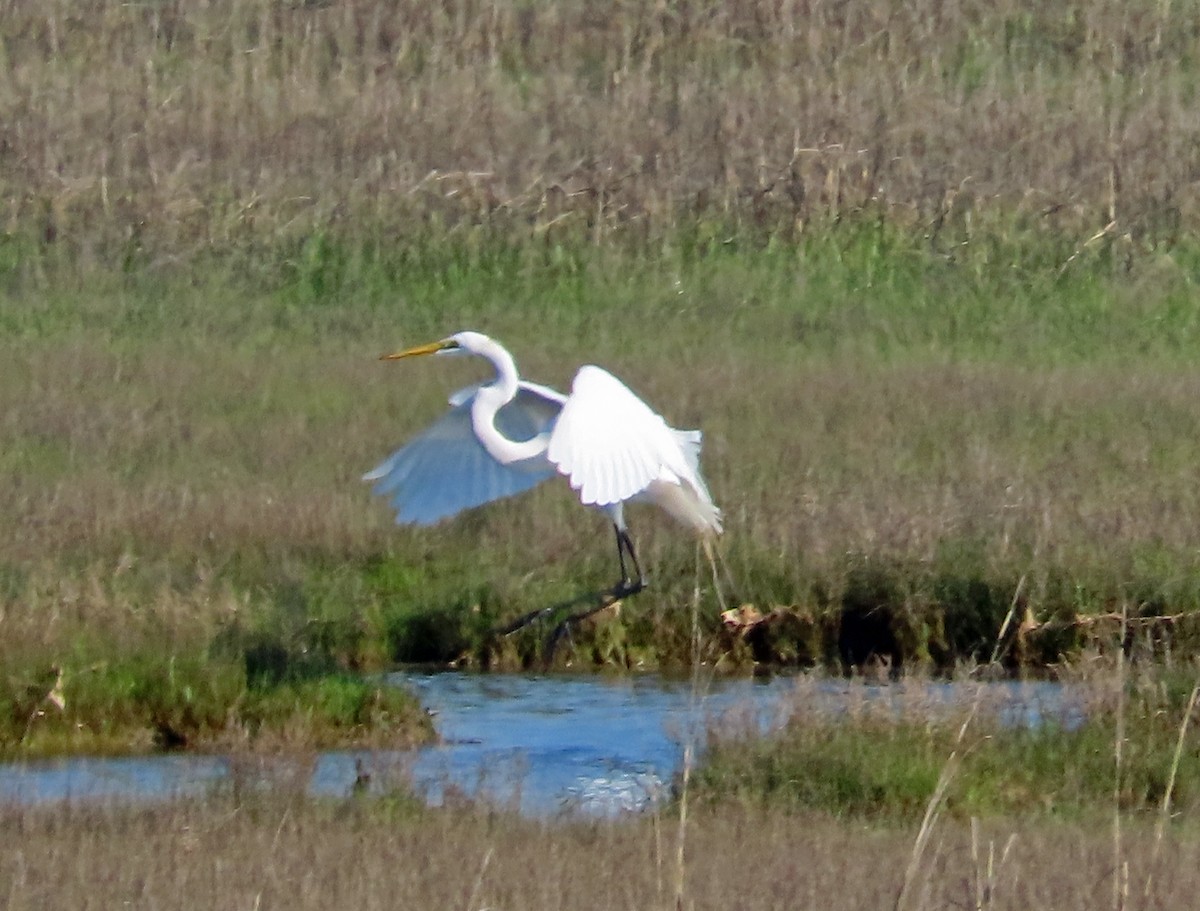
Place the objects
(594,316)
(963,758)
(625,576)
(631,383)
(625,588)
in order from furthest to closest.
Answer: (594,316) → (631,383) → (625,576) → (625,588) → (963,758)

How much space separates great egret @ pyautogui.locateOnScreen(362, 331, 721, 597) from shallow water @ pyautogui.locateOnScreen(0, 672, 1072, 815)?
1.64 feet

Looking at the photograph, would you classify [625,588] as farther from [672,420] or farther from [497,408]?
[672,420]

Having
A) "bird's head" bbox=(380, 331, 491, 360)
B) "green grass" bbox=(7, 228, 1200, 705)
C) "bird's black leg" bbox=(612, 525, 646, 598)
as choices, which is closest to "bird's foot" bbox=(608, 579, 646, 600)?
"bird's black leg" bbox=(612, 525, 646, 598)

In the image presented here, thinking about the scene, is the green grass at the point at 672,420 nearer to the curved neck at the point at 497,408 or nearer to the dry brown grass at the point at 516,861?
the curved neck at the point at 497,408

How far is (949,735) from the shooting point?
6562 mm

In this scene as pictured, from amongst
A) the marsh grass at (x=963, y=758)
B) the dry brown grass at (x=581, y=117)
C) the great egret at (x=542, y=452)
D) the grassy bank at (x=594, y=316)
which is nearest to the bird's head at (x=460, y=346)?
the great egret at (x=542, y=452)

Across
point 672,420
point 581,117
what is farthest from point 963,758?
point 581,117

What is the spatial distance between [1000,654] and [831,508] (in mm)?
1253

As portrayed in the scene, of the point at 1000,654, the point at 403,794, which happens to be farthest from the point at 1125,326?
the point at 403,794

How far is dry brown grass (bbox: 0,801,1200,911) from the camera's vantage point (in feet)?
16.9

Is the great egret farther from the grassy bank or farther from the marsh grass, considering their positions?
the marsh grass

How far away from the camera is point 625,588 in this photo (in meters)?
8.31

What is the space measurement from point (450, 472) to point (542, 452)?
0.45 m

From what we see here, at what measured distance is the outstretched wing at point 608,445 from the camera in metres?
7.29
